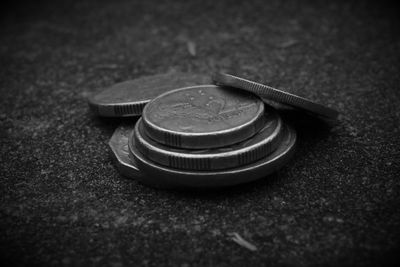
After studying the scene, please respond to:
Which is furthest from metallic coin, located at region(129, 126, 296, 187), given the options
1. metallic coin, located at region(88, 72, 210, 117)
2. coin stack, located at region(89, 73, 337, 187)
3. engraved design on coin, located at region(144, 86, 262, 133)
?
metallic coin, located at region(88, 72, 210, 117)

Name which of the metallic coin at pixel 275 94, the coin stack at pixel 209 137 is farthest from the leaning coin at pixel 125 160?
the metallic coin at pixel 275 94

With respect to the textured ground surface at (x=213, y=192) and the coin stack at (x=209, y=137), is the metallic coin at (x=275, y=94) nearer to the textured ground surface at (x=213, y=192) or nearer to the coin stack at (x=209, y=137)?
the coin stack at (x=209, y=137)

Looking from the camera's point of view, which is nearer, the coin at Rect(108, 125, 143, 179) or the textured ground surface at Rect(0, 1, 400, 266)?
the textured ground surface at Rect(0, 1, 400, 266)

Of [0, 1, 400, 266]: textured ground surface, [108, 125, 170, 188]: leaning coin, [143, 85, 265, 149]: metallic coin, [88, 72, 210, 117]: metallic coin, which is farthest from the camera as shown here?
[88, 72, 210, 117]: metallic coin

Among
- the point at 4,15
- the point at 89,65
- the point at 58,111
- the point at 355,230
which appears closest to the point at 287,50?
the point at 89,65

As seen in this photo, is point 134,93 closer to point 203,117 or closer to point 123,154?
point 123,154

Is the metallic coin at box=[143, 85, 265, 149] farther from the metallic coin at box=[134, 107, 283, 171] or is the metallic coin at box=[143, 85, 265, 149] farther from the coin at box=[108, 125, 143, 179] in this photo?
the coin at box=[108, 125, 143, 179]

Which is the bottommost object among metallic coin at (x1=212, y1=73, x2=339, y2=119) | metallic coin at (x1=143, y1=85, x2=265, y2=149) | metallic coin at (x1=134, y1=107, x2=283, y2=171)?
metallic coin at (x1=134, y1=107, x2=283, y2=171)

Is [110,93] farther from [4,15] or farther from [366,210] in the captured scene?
[4,15]
